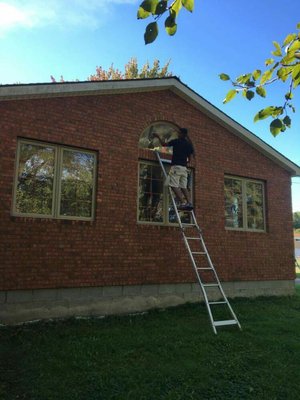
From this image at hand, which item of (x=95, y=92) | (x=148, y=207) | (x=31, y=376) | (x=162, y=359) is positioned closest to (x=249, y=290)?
(x=148, y=207)

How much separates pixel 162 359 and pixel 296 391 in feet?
6.00

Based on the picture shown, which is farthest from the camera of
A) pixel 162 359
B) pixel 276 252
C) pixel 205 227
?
pixel 276 252

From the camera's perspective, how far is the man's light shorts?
894 cm

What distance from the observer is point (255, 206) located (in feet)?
39.0

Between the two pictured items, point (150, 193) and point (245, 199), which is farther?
point (245, 199)

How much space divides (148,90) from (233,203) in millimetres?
3917

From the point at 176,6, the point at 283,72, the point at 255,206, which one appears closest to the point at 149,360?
the point at 283,72

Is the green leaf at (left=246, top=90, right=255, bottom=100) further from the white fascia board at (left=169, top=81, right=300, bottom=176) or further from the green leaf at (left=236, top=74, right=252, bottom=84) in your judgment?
the white fascia board at (left=169, top=81, right=300, bottom=176)

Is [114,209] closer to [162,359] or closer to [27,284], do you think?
[27,284]

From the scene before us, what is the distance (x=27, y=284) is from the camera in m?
7.52

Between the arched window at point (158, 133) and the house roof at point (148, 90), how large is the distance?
91 centimetres

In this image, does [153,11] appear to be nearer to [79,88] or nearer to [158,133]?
[79,88]

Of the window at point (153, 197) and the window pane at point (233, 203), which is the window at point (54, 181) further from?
the window pane at point (233, 203)

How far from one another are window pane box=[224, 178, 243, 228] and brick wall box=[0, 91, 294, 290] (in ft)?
0.90
